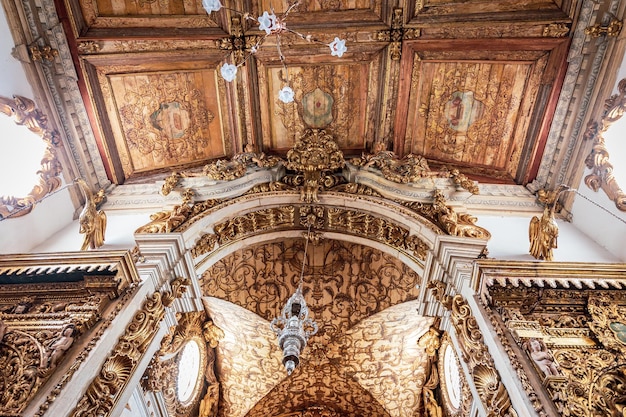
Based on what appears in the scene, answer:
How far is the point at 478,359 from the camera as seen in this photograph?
3.89 meters

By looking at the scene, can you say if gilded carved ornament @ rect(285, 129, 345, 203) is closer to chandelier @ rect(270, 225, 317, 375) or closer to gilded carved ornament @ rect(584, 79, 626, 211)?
chandelier @ rect(270, 225, 317, 375)

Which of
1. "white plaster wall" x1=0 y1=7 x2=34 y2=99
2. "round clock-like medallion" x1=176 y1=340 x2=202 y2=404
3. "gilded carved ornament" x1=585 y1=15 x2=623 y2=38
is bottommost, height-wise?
"round clock-like medallion" x1=176 y1=340 x2=202 y2=404

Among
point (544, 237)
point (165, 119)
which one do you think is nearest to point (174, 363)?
point (165, 119)

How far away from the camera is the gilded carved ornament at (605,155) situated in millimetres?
5430

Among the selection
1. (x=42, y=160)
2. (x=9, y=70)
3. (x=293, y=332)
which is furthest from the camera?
(x=42, y=160)

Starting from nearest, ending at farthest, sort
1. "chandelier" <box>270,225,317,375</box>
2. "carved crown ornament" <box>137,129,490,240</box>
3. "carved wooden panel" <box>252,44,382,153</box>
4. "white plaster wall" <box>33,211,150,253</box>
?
"chandelier" <box>270,225,317,375</box>
"white plaster wall" <box>33,211,150,253</box>
"carved crown ornament" <box>137,129,490,240</box>
"carved wooden panel" <box>252,44,382,153</box>

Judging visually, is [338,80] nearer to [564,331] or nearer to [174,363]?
[564,331]

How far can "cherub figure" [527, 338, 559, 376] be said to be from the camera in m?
3.31

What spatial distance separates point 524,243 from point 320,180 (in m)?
3.11

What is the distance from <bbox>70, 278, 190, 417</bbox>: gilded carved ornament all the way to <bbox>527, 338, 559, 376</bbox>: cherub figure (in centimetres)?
366

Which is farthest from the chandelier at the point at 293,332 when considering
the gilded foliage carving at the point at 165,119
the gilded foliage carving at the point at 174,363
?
the gilded foliage carving at the point at 165,119

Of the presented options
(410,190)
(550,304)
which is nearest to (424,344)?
(410,190)

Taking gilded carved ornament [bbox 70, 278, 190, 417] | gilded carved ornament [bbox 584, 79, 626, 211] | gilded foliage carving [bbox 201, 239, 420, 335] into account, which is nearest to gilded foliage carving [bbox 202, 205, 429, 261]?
gilded foliage carving [bbox 201, 239, 420, 335]

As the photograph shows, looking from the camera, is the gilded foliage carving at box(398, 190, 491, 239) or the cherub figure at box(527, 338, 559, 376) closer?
the cherub figure at box(527, 338, 559, 376)
